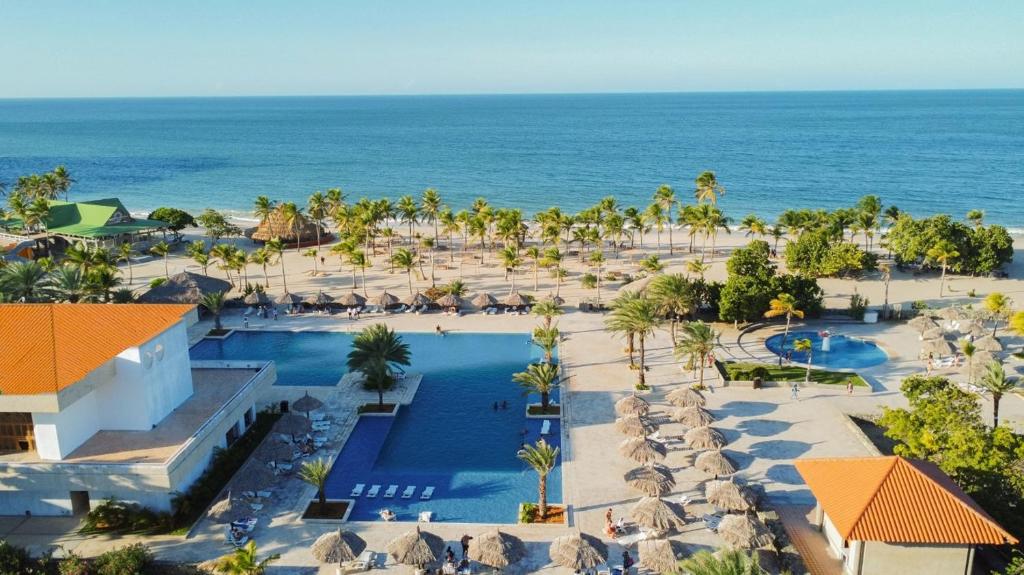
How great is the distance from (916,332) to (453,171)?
113 meters

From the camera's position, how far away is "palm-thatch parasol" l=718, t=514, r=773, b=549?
25797 mm

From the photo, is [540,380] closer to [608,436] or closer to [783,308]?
[608,436]

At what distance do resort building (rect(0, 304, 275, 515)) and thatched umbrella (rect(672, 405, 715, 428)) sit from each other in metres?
21.1

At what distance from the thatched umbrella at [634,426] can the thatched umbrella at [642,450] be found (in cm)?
92

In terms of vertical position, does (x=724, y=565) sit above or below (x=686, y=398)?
above

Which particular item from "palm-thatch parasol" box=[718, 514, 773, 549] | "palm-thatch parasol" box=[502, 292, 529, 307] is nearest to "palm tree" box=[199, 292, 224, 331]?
"palm-thatch parasol" box=[502, 292, 529, 307]

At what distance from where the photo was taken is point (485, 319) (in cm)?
5516

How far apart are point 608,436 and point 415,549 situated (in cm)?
1374

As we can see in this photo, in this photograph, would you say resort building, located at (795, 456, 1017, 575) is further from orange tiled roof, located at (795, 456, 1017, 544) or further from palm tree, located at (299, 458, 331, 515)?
palm tree, located at (299, 458, 331, 515)

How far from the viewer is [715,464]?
30781 millimetres

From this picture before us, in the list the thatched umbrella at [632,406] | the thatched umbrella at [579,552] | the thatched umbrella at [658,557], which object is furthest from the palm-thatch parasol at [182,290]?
the thatched umbrella at [658,557]

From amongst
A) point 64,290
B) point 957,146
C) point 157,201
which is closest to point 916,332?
point 64,290

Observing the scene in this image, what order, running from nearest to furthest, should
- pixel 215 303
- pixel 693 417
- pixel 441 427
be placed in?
pixel 693 417 < pixel 441 427 < pixel 215 303

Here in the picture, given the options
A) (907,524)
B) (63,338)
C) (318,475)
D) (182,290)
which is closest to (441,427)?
(318,475)
